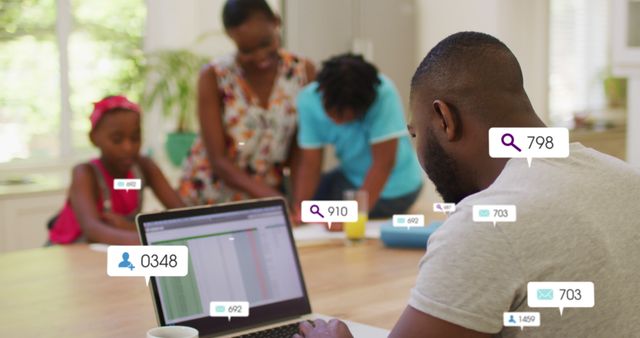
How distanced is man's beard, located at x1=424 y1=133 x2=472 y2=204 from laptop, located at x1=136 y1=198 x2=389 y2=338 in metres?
0.38

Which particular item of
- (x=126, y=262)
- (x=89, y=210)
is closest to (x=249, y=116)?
(x=89, y=210)

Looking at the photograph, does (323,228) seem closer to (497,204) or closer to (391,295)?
(391,295)

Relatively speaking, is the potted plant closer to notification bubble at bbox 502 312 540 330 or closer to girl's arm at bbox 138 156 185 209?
girl's arm at bbox 138 156 185 209

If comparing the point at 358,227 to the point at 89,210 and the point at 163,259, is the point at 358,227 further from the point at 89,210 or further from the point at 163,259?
the point at 163,259

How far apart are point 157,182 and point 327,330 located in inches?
51.5

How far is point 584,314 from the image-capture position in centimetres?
Result: 93

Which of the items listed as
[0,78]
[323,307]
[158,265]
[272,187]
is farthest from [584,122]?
[158,265]

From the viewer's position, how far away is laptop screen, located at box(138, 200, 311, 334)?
133 cm

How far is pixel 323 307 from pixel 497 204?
2.28 ft

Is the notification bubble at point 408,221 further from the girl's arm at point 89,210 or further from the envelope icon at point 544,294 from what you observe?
the envelope icon at point 544,294

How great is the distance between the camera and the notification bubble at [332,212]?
2059 millimetres

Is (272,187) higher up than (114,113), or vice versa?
(114,113)

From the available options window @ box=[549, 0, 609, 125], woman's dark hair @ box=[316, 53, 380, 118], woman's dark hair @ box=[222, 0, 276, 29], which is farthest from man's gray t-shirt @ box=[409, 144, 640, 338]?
window @ box=[549, 0, 609, 125]

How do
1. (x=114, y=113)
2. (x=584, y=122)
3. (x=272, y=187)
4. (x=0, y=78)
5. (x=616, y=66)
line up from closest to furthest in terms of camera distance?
1. (x=114, y=113)
2. (x=272, y=187)
3. (x=616, y=66)
4. (x=0, y=78)
5. (x=584, y=122)
